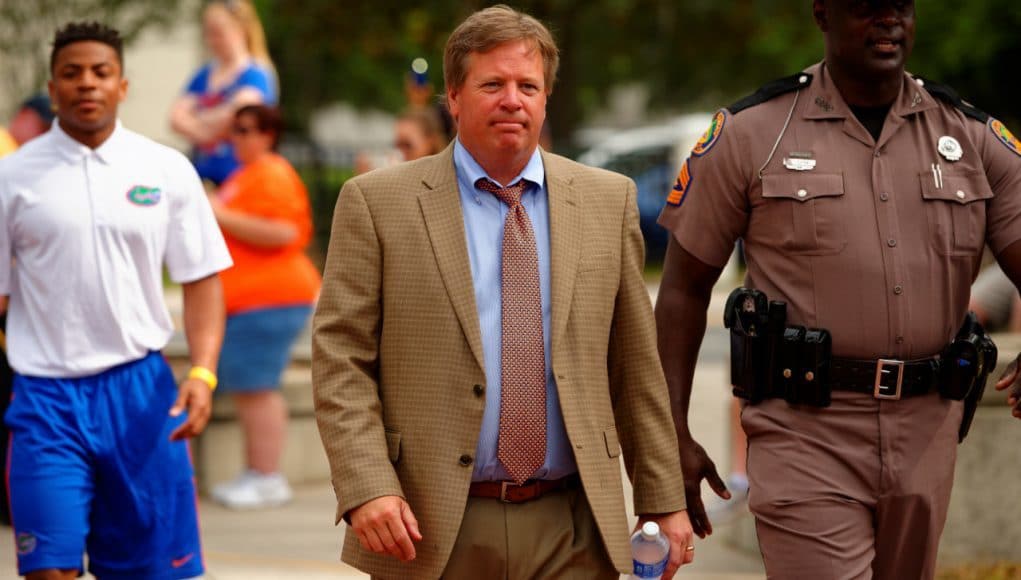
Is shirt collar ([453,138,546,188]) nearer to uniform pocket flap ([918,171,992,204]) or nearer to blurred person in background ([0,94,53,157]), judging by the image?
uniform pocket flap ([918,171,992,204])

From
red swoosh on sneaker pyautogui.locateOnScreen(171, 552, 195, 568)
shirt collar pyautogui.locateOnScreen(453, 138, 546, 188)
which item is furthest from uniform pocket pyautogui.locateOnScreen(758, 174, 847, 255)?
red swoosh on sneaker pyautogui.locateOnScreen(171, 552, 195, 568)

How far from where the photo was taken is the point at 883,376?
436 cm

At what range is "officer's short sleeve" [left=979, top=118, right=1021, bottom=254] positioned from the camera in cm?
448

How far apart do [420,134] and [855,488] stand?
5.00 meters

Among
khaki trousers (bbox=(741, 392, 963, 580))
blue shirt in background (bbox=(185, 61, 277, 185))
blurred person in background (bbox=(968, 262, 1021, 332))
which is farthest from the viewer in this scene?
blue shirt in background (bbox=(185, 61, 277, 185))

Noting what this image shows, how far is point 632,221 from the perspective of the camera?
4223 millimetres

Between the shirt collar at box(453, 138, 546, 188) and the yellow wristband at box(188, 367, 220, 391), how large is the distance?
5.56ft

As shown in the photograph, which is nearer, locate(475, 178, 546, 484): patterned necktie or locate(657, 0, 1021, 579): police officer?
locate(475, 178, 546, 484): patterned necktie

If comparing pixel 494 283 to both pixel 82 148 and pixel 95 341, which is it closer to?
pixel 95 341

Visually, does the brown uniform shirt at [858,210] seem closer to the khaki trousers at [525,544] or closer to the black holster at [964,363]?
the black holster at [964,363]

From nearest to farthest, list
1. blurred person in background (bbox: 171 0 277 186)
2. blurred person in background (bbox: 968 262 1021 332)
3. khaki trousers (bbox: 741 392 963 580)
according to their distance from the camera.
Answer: khaki trousers (bbox: 741 392 963 580), blurred person in background (bbox: 968 262 1021 332), blurred person in background (bbox: 171 0 277 186)

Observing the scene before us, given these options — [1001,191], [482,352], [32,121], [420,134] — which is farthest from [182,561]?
[420,134]

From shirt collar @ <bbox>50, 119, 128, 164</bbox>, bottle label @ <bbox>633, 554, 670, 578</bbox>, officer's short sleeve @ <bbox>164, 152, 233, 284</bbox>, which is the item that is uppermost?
shirt collar @ <bbox>50, 119, 128, 164</bbox>

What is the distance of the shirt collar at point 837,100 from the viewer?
4496 mm
